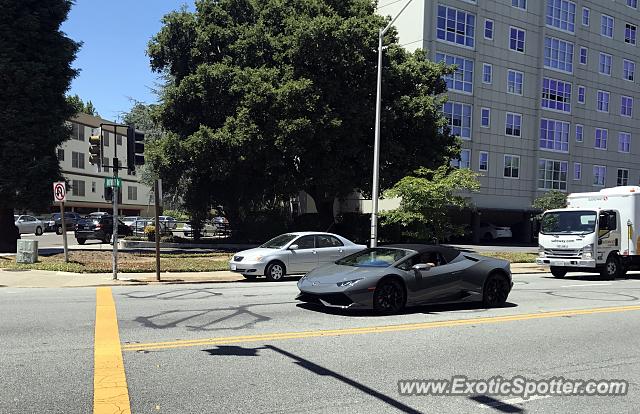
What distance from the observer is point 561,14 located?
4847cm

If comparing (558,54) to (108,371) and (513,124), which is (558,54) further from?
(108,371)

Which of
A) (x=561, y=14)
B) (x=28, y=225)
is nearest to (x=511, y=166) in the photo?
(x=561, y=14)

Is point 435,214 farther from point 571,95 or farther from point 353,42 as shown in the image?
point 571,95

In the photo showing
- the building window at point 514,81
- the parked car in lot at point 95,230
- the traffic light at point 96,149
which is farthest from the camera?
the building window at point 514,81

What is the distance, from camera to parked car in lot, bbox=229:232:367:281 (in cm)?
1600

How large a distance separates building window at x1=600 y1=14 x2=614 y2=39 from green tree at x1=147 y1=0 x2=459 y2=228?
28.2 m

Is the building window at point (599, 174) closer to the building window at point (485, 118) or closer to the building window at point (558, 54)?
the building window at point (558, 54)

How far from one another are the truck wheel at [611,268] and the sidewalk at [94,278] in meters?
12.0

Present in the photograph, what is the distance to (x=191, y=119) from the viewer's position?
29.9 meters

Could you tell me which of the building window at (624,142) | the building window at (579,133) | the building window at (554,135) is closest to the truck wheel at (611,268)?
the building window at (554,135)

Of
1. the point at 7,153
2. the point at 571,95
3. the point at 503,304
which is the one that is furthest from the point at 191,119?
the point at 571,95

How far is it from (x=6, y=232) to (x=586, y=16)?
4985cm

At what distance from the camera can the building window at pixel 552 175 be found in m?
47.9

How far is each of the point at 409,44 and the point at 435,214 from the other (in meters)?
22.8
